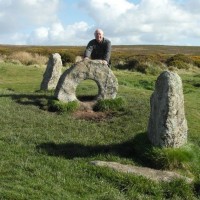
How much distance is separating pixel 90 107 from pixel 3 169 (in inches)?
319

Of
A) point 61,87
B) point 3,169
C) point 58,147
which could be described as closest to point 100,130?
point 58,147

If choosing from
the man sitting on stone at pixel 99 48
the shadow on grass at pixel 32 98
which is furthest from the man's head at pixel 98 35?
the shadow on grass at pixel 32 98

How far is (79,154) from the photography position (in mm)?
12508

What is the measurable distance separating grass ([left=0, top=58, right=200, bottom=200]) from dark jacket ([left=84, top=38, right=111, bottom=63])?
204cm

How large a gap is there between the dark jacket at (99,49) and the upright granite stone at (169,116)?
21.9 ft

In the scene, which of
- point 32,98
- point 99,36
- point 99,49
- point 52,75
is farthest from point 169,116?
point 52,75

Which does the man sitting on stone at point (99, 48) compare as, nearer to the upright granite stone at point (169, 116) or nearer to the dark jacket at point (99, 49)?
the dark jacket at point (99, 49)

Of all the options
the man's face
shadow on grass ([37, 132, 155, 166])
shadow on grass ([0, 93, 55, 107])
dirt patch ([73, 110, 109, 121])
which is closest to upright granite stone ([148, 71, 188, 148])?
shadow on grass ([37, 132, 155, 166])

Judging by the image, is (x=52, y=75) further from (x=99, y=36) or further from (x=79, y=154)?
(x=79, y=154)

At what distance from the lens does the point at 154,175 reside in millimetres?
11117

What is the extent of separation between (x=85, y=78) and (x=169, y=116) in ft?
23.5

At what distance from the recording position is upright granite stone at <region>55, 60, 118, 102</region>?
18734 mm

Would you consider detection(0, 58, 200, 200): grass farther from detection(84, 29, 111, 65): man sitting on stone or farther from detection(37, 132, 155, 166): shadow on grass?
detection(84, 29, 111, 65): man sitting on stone

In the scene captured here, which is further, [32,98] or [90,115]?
[32,98]
